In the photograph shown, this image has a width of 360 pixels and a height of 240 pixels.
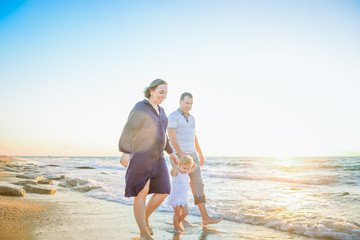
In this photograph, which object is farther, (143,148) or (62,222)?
(62,222)

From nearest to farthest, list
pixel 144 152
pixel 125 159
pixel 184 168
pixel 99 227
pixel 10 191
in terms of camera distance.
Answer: pixel 125 159
pixel 144 152
pixel 184 168
pixel 99 227
pixel 10 191

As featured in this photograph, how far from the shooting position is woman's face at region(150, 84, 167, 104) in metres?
3.06

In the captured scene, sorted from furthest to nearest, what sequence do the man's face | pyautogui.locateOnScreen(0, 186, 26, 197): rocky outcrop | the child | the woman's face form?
pyautogui.locateOnScreen(0, 186, 26, 197): rocky outcrop < the man's face < the child < the woman's face

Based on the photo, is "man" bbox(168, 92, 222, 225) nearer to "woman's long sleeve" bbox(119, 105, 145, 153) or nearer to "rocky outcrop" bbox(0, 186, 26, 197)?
"woman's long sleeve" bbox(119, 105, 145, 153)

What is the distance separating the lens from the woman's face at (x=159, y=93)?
10.1 ft

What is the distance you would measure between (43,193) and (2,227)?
3674mm

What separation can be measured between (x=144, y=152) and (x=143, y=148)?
4 cm

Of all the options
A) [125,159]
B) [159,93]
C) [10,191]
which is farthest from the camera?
[10,191]

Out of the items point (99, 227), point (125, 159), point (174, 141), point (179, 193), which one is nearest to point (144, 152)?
point (125, 159)

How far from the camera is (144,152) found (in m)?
2.85

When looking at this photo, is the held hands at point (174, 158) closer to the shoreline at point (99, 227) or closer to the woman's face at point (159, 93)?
the woman's face at point (159, 93)

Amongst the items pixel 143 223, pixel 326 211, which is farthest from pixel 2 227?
pixel 326 211

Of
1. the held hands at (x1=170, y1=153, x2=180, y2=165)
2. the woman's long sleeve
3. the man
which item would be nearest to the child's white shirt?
the man

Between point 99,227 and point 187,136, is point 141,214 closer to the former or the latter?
point 99,227
